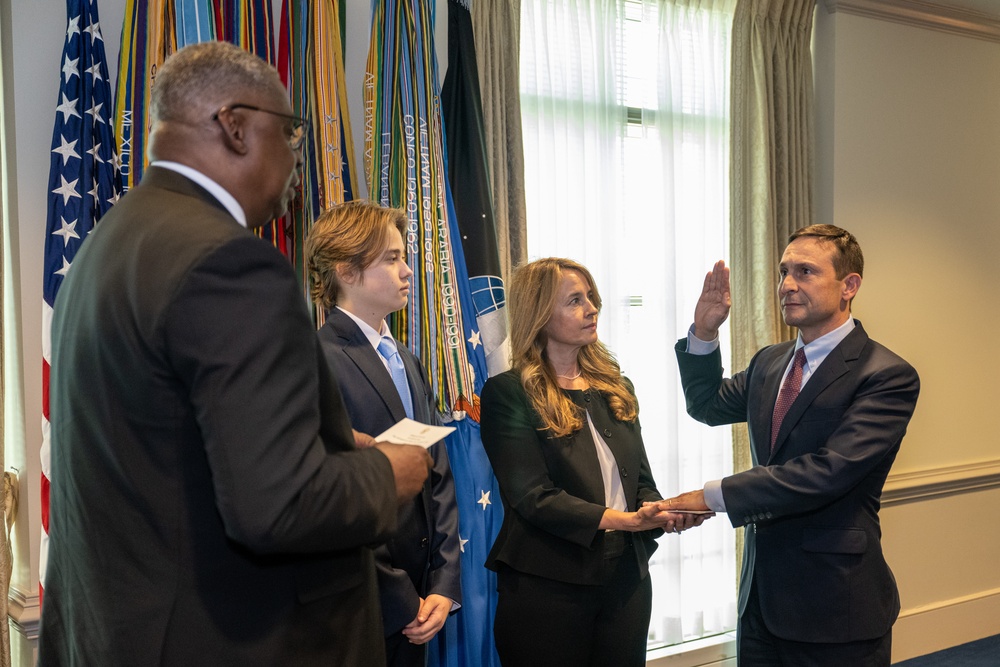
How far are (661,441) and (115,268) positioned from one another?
2964 millimetres

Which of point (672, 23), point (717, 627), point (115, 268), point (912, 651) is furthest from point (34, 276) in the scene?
point (912, 651)

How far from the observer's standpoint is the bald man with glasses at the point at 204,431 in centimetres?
98

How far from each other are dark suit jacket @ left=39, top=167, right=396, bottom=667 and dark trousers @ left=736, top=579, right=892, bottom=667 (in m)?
1.65

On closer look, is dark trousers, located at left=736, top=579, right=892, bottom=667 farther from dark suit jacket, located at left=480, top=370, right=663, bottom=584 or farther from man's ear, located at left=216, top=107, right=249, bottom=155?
man's ear, located at left=216, top=107, right=249, bottom=155

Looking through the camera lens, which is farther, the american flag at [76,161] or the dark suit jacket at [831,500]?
the american flag at [76,161]

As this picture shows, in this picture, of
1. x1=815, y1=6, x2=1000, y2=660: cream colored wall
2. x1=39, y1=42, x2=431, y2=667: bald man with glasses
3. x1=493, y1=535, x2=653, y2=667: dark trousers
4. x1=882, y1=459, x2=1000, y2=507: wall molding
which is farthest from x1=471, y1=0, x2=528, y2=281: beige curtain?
x1=882, y1=459, x2=1000, y2=507: wall molding

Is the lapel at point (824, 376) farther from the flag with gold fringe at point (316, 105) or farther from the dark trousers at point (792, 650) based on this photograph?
the flag with gold fringe at point (316, 105)

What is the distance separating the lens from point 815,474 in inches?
88.8

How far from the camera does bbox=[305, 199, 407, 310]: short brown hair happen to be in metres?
2.14

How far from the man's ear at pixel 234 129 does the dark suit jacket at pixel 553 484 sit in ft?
4.49

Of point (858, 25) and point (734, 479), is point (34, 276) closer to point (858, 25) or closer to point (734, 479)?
point (734, 479)

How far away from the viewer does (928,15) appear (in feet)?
13.9

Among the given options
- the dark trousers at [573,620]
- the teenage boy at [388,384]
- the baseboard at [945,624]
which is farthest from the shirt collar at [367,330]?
the baseboard at [945,624]

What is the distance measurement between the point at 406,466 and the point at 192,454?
0.28 metres
